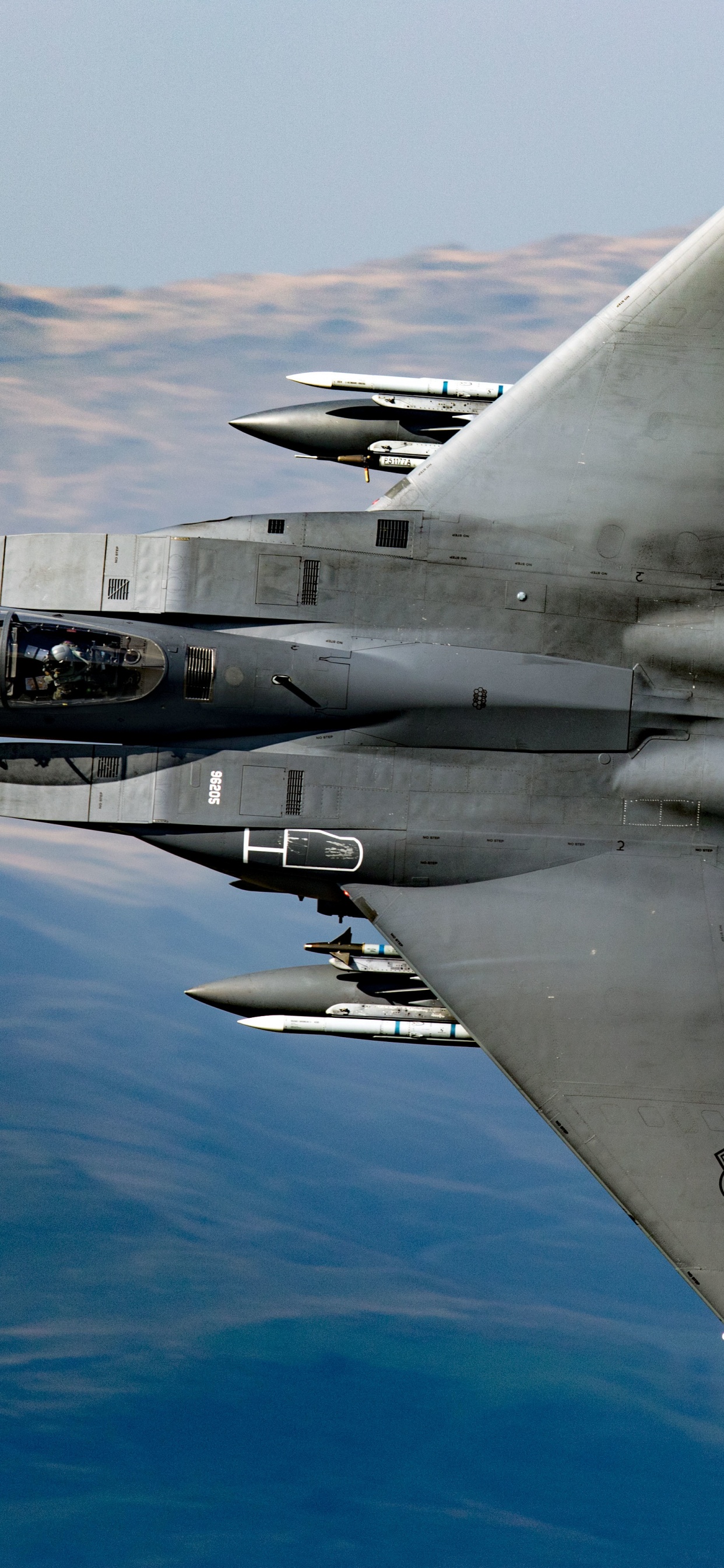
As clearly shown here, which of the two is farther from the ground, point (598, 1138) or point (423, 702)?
point (423, 702)

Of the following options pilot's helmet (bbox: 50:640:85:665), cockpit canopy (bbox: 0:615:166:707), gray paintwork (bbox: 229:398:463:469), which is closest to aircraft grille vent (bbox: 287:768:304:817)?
cockpit canopy (bbox: 0:615:166:707)

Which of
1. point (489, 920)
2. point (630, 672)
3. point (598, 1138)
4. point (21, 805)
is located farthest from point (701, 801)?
point (21, 805)

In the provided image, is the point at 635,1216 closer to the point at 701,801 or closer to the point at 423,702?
the point at 701,801

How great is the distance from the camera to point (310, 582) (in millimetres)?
12195

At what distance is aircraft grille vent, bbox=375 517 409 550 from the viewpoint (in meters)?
12.3

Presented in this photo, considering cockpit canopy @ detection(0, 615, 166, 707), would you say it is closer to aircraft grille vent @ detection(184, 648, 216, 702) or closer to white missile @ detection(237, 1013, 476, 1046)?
aircraft grille vent @ detection(184, 648, 216, 702)

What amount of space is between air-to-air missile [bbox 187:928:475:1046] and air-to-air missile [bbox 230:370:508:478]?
5189mm

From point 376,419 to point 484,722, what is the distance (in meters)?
3.71

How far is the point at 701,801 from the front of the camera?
480 inches

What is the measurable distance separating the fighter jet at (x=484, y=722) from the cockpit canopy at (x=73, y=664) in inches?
1.0

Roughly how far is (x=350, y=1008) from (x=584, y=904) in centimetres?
262

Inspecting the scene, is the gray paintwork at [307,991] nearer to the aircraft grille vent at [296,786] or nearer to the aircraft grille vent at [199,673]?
the aircraft grille vent at [296,786]

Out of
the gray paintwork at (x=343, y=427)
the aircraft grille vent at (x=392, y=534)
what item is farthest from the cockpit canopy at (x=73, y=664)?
the gray paintwork at (x=343, y=427)

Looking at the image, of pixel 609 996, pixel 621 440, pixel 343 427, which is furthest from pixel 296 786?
pixel 621 440
